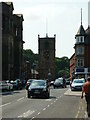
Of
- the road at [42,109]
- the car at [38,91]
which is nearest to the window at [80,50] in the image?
the car at [38,91]

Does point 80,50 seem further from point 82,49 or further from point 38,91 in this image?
point 38,91

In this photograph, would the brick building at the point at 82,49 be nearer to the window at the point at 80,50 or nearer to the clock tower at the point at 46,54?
the window at the point at 80,50

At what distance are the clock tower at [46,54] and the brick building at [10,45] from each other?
68.9 meters

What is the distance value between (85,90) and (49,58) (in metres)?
152

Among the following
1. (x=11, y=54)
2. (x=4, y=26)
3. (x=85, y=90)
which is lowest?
(x=85, y=90)

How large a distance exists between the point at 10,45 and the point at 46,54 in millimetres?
79215

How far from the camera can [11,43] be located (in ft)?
294

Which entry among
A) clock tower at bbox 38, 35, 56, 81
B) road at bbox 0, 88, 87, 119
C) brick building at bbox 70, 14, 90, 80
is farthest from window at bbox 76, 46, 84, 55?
road at bbox 0, 88, 87, 119

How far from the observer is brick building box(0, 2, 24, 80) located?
85475 mm

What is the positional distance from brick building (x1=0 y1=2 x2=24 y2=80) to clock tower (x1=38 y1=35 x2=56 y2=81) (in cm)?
6894

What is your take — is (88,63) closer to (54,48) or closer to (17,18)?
(17,18)

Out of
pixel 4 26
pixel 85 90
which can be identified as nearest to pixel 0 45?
pixel 4 26

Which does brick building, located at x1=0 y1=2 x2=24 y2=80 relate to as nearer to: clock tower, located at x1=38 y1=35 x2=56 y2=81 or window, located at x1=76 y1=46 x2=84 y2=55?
window, located at x1=76 y1=46 x2=84 y2=55

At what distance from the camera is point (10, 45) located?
88.8m
